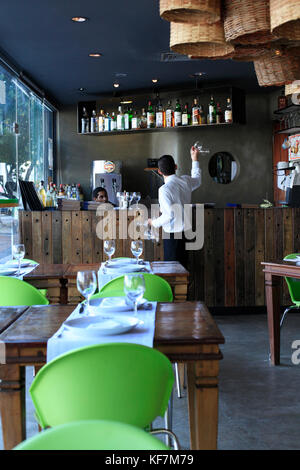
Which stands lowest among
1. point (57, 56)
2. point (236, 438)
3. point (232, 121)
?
point (236, 438)

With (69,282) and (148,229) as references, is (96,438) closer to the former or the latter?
(69,282)

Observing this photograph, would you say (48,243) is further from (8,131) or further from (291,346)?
(291,346)

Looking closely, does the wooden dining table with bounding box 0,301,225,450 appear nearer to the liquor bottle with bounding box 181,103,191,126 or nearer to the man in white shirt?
the man in white shirt

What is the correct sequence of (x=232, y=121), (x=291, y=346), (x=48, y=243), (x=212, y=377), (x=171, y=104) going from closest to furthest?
(x=212, y=377)
(x=291, y=346)
(x=48, y=243)
(x=232, y=121)
(x=171, y=104)

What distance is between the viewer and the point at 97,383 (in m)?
1.56

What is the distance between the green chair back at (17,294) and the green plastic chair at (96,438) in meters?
2.06

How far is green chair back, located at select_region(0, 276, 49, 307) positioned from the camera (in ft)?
9.96

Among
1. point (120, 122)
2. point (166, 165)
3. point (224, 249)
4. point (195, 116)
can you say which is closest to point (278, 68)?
point (166, 165)

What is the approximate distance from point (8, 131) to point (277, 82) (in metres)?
3.88

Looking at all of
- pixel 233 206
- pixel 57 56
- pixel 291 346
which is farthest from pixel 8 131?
pixel 291 346

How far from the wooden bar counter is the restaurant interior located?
0.6 inches

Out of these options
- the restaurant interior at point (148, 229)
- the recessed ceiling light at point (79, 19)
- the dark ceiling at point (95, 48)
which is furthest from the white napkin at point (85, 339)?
the recessed ceiling light at point (79, 19)

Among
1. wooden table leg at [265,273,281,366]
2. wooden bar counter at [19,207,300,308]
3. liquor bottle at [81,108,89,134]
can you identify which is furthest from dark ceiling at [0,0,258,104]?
wooden table leg at [265,273,281,366]

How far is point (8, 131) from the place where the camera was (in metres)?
5.93
